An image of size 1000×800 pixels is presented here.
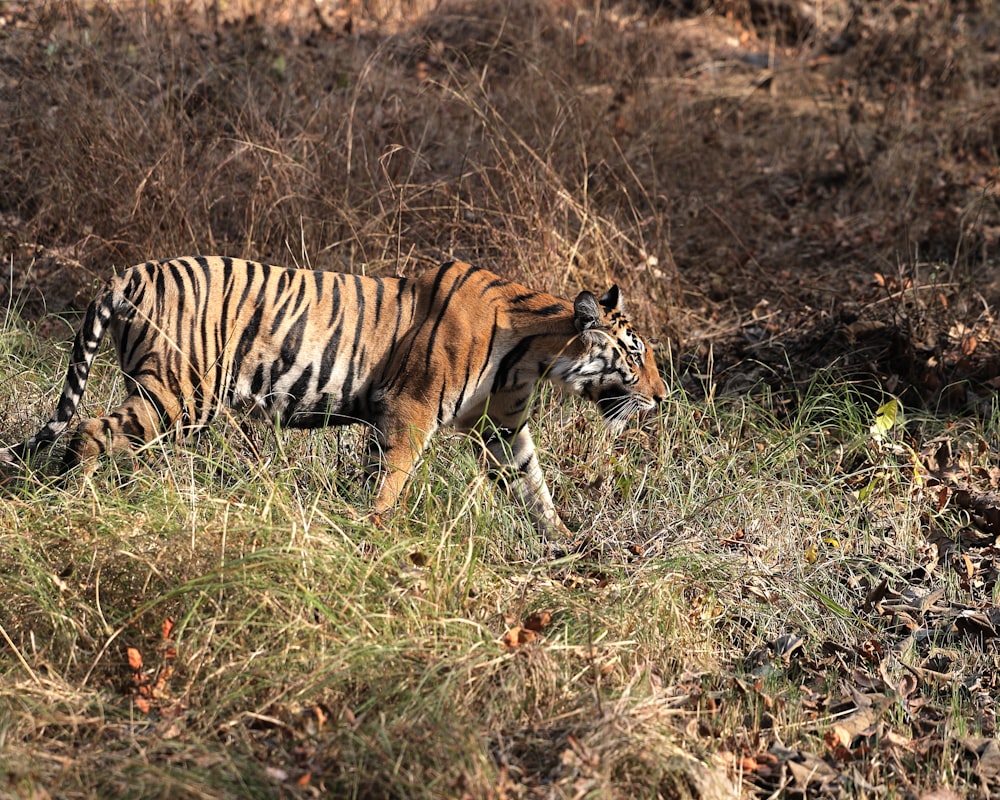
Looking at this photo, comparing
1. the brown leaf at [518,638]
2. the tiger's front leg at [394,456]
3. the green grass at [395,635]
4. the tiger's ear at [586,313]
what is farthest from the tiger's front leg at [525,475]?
the brown leaf at [518,638]

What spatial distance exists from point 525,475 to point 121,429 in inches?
65.1

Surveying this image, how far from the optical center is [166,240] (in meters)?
6.97

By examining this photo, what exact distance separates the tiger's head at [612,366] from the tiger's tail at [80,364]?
1.83 metres

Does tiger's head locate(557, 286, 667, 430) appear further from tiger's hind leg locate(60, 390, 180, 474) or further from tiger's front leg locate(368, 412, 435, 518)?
tiger's hind leg locate(60, 390, 180, 474)

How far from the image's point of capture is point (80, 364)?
477 cm

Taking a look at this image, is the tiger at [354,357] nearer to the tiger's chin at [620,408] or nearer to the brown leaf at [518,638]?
the tiger's chin at [620,408]

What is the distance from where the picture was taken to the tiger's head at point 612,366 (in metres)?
5.06

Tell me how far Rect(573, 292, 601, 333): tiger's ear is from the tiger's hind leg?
63.8 inches

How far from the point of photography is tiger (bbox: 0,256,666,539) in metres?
4.77

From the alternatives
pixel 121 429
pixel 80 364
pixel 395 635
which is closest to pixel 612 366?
pixel 395 635

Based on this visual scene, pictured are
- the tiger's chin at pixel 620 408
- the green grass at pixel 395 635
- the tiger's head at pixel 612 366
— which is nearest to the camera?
the green grass at pixel 395 635

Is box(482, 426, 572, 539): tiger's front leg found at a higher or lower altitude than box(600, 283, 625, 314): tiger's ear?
lower

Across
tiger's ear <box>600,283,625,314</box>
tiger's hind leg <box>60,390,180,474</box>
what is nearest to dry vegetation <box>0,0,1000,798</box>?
tiger's hind leg <box>60,390,180,474</box>

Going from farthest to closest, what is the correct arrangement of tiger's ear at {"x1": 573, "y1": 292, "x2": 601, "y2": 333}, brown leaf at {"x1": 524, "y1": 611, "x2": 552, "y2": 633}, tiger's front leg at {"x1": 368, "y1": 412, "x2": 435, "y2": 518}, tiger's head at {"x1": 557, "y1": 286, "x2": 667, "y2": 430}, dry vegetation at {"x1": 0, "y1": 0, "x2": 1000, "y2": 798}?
tiger's head at {"x1": 557, "y1": 286, "x2": 667, "y2": 430} → tiger's ear at {"x1": 573, "y1": 292, "x2": 601, "y2": 333} → tiger's front leg at {"x1": 368, "y1": 412, "x2": 435, "y2": 518} → brown leaf at {"x1": 524, "y1": 611, "x2": 552, "y2": 633} → dry vegetation at {"x1": 0, "y1": 0, "x2": 1000, "y2": 798}
